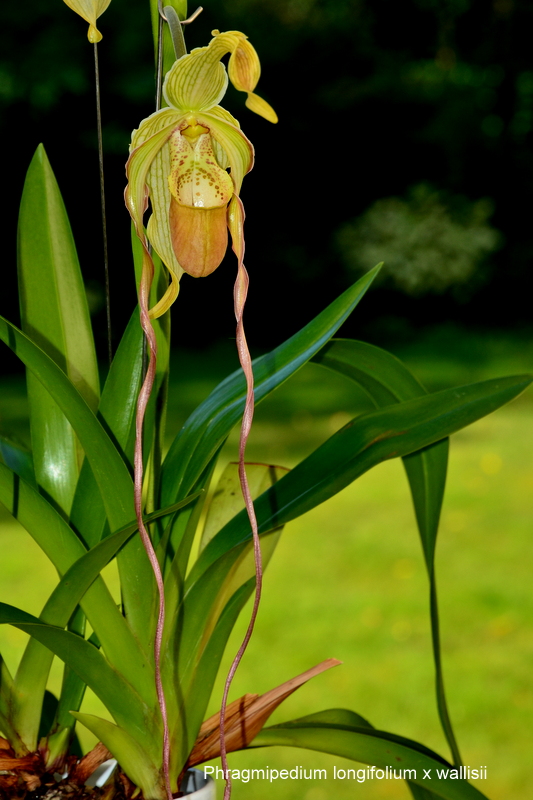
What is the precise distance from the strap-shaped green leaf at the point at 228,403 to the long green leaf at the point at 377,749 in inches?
9.7

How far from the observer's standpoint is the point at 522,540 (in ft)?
8.81

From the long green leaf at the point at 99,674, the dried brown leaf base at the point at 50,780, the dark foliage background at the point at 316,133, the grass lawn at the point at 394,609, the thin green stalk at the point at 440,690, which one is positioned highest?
the dark foliage background at the point at 316,133

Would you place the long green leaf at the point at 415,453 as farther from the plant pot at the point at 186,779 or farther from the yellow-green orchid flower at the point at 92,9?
the yellow-green orchid flower at the point at 92,9

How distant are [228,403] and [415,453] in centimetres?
21

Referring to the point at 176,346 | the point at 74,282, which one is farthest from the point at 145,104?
the point at 74,282

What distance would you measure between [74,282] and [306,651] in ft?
4.86

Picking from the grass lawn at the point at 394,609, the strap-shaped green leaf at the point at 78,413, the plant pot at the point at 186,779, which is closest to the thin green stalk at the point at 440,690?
the plant pot at the point at 186,779

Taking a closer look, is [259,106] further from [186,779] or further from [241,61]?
[186,779]

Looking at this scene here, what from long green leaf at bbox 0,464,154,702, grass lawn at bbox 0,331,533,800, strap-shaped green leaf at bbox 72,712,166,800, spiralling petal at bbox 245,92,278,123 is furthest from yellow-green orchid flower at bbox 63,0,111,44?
grass lawn at bbox 0,331,533,800

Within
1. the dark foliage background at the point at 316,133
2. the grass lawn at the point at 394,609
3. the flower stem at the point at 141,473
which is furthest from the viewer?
the dark foliage background at the point at 316,133

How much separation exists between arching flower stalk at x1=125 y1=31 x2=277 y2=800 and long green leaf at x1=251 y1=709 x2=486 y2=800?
0.60 feet

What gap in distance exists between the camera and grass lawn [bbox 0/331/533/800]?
1687mm

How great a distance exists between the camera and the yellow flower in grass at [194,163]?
571 mm

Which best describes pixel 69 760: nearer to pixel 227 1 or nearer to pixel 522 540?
pixel 522 540
